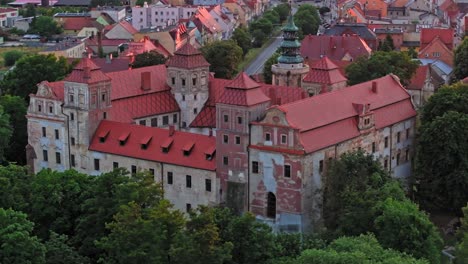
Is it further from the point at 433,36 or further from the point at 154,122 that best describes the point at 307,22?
the point at 154,122

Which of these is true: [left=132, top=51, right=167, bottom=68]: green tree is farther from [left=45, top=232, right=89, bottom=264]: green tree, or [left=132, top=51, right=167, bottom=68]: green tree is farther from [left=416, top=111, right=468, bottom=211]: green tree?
[left=45, top=232, right=89, bottom=264]: green tree

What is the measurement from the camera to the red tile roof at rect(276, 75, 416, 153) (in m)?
69.8

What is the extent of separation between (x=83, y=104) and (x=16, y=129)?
53.7ft

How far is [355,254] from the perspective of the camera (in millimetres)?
53625

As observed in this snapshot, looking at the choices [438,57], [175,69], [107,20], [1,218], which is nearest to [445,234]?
[175,69]

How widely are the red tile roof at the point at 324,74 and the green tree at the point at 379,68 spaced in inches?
511

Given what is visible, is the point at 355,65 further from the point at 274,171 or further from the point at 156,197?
the point at 156,197

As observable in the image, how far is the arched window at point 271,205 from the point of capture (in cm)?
7056

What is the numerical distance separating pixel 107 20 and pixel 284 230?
135617mm

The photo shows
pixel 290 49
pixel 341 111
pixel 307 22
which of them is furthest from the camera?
pixel 307 22

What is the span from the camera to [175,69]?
8788cm

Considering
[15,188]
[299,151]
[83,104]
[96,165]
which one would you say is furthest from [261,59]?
[15,188]

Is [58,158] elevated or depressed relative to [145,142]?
depressed

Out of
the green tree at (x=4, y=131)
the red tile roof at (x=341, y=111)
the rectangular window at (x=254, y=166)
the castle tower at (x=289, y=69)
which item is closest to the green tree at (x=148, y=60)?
the castle tower at (x=289, y=69)
